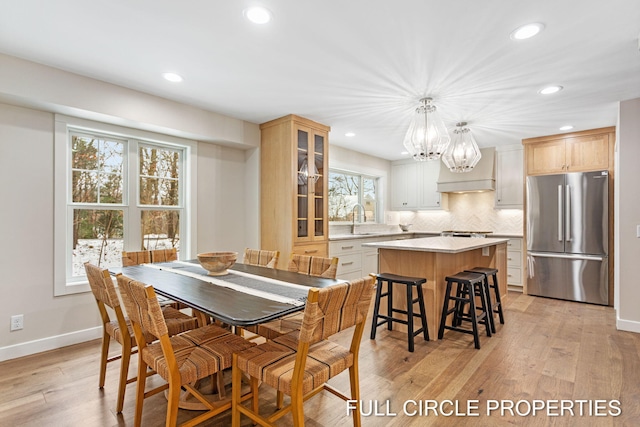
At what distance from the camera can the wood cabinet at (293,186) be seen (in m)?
3.90

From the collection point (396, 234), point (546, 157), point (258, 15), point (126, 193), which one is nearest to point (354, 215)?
point (396, 234)

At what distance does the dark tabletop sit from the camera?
1.44m

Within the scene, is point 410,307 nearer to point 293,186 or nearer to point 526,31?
point 293,186

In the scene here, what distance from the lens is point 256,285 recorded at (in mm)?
1993

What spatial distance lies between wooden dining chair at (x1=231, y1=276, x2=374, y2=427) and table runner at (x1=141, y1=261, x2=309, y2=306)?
0.22 metres

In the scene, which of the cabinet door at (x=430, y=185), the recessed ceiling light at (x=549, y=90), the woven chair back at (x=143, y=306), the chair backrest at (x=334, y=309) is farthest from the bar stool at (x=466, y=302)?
the cabinet door at (x=430, y=185)

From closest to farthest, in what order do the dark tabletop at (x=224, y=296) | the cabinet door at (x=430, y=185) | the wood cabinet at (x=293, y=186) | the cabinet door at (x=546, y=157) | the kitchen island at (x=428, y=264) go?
1. the dark tabletop at (x=224, y=296)
2. the kitchen island at (x=428, y=264)
3. the wood cabinet at (x=293, y=186)
4. the cabinet door at (x=546, y=157)
5. the cabinet door at (x=430, y=185)

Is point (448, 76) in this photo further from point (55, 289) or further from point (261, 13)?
point (55, 289)

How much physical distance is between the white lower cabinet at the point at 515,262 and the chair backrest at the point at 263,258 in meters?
4.05

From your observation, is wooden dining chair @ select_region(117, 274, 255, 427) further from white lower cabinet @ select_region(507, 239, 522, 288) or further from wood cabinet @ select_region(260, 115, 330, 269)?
white lower cabinet @ select_region(507, 239, 522, 288)

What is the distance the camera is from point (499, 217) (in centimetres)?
575

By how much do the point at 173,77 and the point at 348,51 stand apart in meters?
1.56

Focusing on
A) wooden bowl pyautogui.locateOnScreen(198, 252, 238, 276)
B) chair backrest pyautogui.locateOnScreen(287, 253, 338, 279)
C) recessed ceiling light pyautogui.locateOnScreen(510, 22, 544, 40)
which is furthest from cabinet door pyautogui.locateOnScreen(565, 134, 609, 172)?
wooden bowl pyautogui.locateOnScreen(198, 252, 238, 276)

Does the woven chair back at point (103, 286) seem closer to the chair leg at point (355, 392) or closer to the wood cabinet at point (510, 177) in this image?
the chair leg at point (355, 392)
